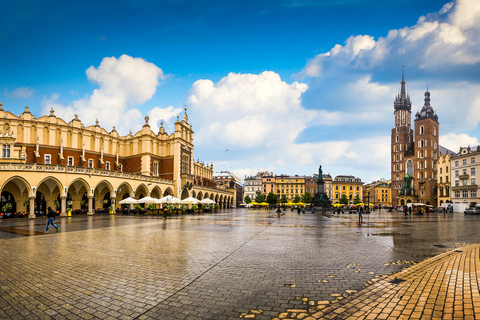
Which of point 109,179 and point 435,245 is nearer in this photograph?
point 435,245

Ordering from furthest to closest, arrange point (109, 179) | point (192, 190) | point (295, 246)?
point (192, 190)
point (109, 179)
point (295, 246)

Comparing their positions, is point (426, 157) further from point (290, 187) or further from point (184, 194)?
point (184, 194)

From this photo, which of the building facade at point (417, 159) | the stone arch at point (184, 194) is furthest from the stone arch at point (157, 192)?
the building facade at point (417, 159)

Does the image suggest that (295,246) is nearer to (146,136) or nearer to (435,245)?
(435,245)

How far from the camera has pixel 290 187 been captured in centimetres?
13650

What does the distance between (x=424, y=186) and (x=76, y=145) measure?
335 feet

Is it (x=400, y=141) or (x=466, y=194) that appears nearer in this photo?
(x=466, y=194)

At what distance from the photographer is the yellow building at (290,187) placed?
135375 millimetres

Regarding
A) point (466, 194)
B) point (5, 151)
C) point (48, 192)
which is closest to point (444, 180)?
point (466, 194)

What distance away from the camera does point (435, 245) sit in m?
12.2

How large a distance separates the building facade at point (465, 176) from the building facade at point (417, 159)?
83.3 feet

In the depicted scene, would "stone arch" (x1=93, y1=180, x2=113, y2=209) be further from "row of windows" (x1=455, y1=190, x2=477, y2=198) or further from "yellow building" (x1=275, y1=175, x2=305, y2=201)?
"yellow building" (x1=275, y1=175, x2=305, y2=201)

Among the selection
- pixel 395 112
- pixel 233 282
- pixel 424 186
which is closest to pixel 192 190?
pixel 233 282

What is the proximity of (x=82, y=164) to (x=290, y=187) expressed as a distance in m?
102
